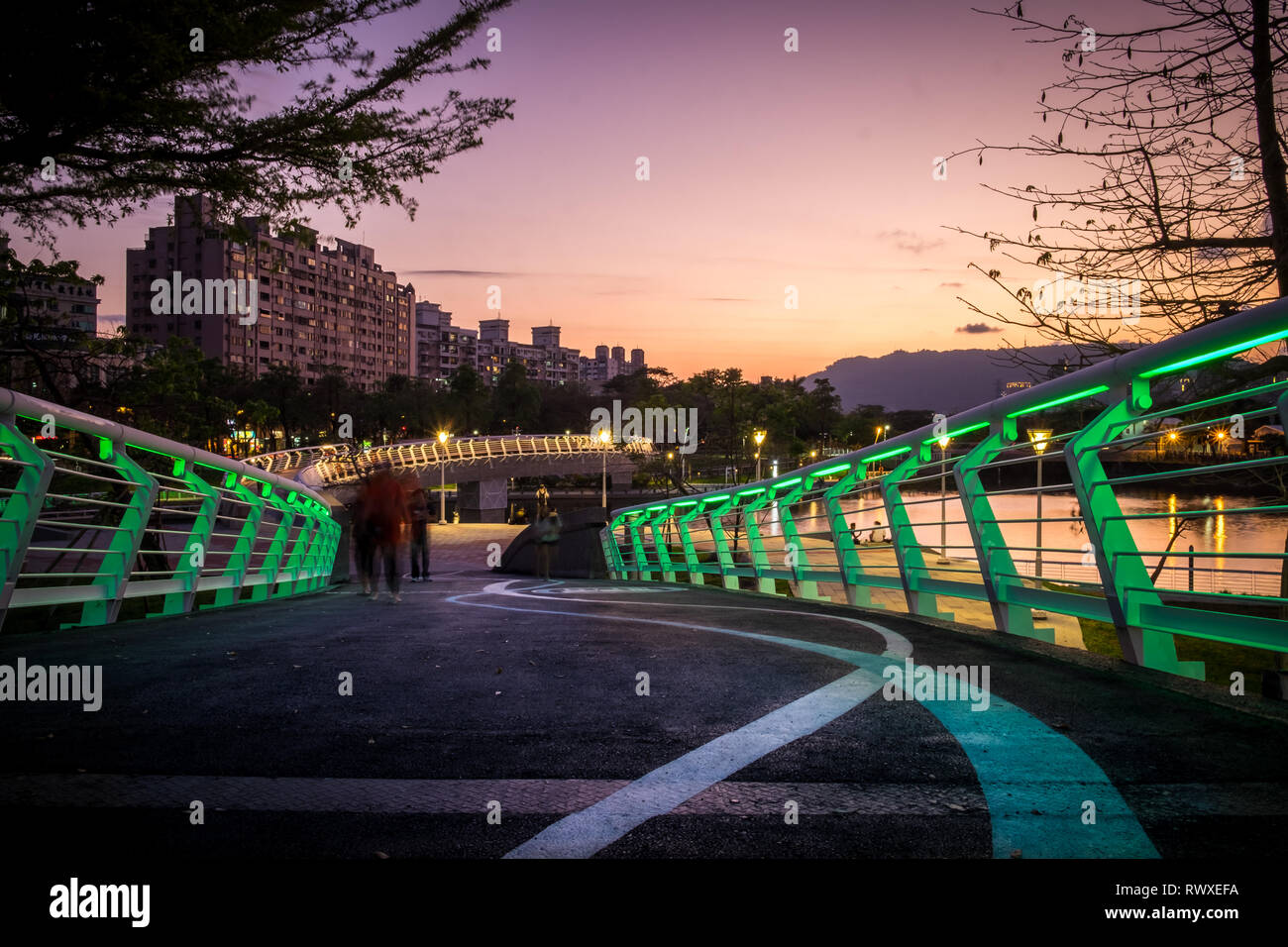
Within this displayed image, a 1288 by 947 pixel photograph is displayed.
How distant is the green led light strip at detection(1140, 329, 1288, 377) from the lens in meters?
3.92

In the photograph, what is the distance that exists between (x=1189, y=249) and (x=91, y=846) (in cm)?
909

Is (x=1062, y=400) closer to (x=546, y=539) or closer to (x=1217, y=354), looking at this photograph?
(x=1217, y=354)

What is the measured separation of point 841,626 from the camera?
751 centimetres

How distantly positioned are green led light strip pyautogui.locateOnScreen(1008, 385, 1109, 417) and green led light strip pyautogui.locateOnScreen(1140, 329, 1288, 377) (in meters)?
0.42

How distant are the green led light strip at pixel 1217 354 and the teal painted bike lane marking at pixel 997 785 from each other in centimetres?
190

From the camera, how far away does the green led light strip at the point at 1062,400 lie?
206 inches

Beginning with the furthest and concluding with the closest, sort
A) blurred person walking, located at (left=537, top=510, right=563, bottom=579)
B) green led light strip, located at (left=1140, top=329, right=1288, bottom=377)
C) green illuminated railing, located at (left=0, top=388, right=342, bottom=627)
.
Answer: blurred person walking, located at (left=537, top=510, right=563, bottom=579) → green illuminated railing, located at (left=0, top=388, right=342, bottom=627) → green led light strip, located at (left=1140, top=329, right=1288, bottom=377)

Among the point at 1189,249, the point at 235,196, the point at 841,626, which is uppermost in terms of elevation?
the point at 235,196

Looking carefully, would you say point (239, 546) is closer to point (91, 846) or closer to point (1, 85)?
point (1, 85)

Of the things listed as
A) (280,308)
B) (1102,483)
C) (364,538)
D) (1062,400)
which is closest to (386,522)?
(364,538)

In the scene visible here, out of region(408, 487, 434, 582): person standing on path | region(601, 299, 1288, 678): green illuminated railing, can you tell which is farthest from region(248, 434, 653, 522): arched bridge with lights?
region(601, 299, 1288, 678): green illuminated railing

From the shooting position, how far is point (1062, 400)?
560cm

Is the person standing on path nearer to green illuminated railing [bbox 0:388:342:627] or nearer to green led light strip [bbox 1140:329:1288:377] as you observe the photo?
green illuminated railing [bbox 0:388:342:627]
